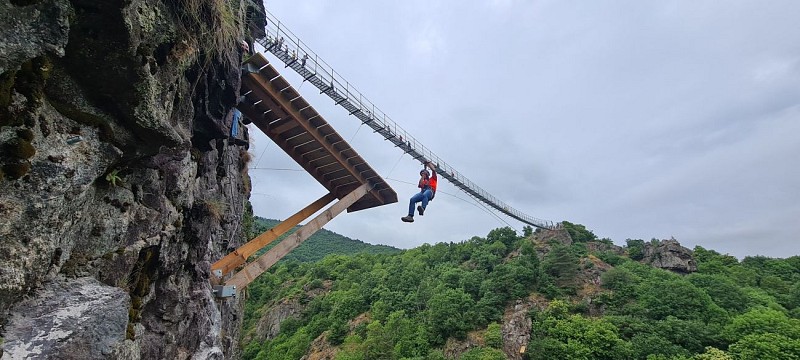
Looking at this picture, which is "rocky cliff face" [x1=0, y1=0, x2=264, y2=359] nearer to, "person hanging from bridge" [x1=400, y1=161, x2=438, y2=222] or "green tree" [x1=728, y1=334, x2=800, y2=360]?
"person hanging from bridge" [x1=400, y1=161, x2=438, y2=222]

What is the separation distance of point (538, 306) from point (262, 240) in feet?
120

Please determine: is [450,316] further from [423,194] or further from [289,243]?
[289,243]

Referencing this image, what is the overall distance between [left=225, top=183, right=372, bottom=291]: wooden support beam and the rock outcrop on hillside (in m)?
53.6

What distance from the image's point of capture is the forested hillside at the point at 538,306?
32.1m

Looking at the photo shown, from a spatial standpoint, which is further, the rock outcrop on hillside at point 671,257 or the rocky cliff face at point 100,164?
the rock outcrop on hillside at point 671,257

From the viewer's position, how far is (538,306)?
4031 cm

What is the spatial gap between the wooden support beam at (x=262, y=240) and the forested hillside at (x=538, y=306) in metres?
26.5

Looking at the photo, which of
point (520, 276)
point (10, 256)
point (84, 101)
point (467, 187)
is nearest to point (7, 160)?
point (10, 256)

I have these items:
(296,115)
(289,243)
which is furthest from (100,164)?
(289,243)

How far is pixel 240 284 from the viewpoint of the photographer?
32.3ft

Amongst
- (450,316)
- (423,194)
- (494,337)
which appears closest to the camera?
(423,194)

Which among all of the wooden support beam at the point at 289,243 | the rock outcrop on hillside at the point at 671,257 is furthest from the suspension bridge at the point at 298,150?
the rock outcrop on hillside at the point at 671,257

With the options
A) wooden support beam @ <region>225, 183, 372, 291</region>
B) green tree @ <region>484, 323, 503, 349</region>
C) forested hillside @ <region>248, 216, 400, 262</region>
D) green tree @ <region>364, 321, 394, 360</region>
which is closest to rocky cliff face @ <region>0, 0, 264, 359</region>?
wooden support beam @ <region>225, 183, 372, 291</region>

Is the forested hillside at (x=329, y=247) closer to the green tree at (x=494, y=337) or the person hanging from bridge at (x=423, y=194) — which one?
the green tree at (x=494, y=337)
